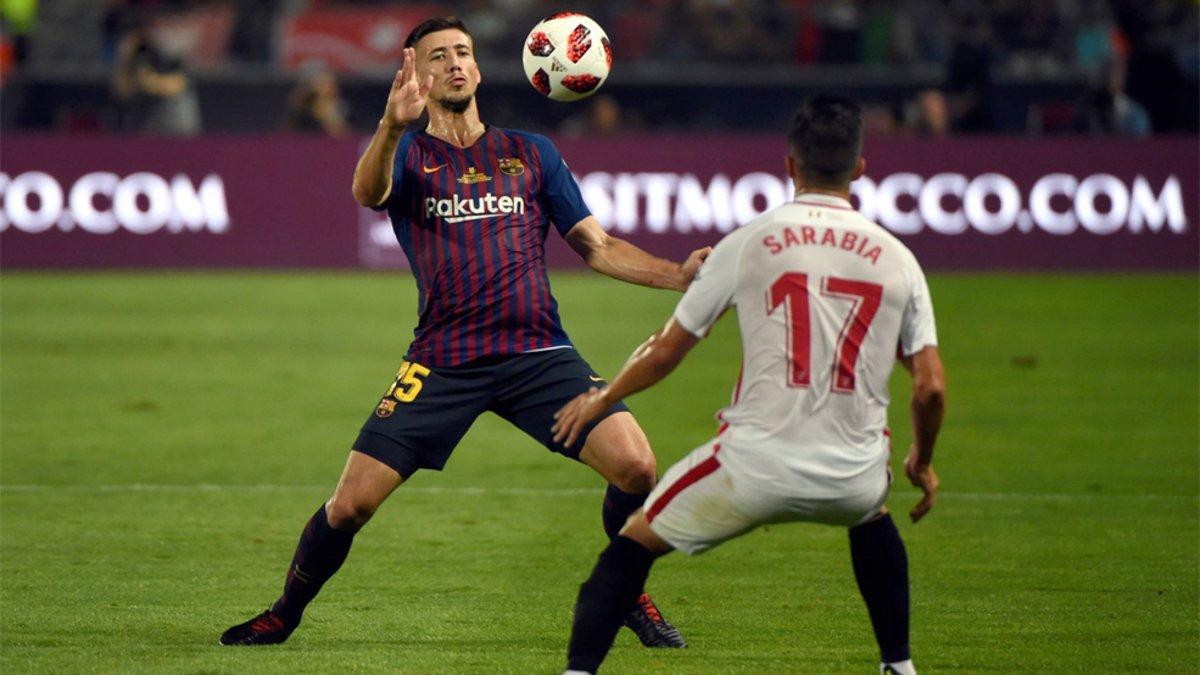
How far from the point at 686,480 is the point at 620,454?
3.60ft

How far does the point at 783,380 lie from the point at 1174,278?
15.7 m

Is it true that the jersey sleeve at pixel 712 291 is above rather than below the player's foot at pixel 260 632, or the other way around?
above

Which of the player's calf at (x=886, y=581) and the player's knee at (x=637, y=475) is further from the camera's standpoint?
the player's knee at (x=637, y=475)

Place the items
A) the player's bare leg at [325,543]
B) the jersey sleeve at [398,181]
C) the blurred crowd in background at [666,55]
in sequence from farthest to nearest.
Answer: the blurred crowd in background at [666,55]
the jersey sleeve at [398,181]
the player's bare leg at [325,543]

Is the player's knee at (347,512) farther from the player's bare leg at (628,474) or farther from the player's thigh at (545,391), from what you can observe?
the player's bare leg at (628,474)

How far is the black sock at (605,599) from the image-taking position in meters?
5.35

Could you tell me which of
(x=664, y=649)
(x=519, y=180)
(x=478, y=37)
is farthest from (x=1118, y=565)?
(x=478, y=37)

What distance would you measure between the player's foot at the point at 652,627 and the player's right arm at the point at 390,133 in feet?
5.51

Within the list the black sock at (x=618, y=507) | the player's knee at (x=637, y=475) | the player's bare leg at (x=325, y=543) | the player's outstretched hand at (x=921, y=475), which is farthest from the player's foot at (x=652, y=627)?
the player's outstretched hand at (x=921, y=475)

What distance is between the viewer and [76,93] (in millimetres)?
26328

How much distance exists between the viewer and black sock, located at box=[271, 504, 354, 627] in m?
6.35

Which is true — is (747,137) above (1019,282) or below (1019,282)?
above

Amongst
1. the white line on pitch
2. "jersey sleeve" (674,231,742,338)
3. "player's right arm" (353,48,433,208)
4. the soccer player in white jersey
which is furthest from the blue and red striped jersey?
the white line on pitch

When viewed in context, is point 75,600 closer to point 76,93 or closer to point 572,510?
point 572,510
